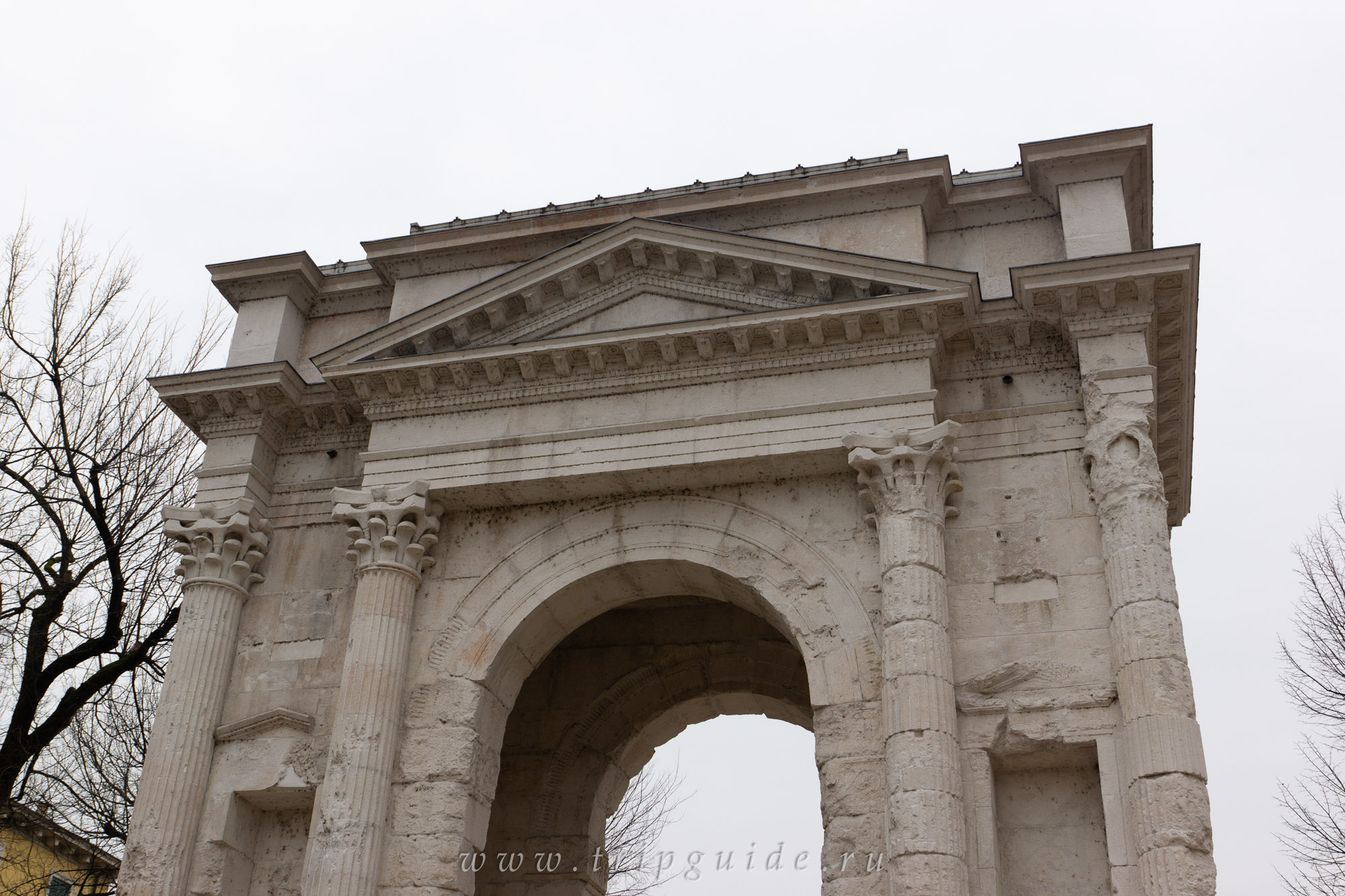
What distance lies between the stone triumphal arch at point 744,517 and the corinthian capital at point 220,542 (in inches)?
1.3

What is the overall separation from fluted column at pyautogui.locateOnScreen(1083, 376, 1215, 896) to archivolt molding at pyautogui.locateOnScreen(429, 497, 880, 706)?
2.14 m

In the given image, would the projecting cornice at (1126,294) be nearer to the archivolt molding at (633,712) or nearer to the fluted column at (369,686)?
the archivolt molding at (633,712)

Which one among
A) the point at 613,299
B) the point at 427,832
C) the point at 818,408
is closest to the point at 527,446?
the point at 613,299

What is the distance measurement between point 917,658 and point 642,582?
3.16 m

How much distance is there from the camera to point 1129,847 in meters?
9.54

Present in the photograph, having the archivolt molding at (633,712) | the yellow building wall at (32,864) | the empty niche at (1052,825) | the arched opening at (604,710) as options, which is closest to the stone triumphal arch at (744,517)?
the empty niche at (1052,825)

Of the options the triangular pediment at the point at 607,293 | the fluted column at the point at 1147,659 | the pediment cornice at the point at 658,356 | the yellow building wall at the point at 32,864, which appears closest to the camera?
the fluted column at the point at 1147,659

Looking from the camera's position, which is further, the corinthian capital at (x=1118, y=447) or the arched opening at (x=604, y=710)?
the arched opening at (x=604, y=710)

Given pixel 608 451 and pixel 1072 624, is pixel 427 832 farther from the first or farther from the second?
pixel 1072 624

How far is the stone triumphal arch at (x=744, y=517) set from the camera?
10227 millimetres

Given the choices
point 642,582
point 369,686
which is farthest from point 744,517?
point 369,686

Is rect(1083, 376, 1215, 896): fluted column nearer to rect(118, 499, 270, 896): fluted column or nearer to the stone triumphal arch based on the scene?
the stone triumphal arch

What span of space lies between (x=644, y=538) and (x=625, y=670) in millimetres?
3504

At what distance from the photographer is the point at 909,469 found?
439 inches
